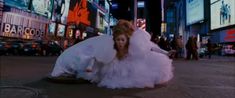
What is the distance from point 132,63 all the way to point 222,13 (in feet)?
105

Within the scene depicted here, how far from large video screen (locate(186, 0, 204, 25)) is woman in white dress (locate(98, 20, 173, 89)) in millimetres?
38411

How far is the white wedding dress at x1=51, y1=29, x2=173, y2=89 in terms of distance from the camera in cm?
551

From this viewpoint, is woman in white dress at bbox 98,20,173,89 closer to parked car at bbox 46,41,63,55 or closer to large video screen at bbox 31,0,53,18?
parked car at bbox 46,41,63,55

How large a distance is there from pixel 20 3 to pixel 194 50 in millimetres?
17622

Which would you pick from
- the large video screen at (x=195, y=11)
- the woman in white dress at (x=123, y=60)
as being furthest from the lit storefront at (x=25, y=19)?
the woman in white dress at (x=123, y=60)

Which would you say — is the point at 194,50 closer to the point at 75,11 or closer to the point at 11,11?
the point at 11,11

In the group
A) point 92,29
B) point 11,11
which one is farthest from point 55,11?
point 92,29

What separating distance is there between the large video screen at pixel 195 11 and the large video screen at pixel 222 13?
3.40 m

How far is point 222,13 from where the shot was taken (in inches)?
1419

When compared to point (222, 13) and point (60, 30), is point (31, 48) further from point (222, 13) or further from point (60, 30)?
point (60, 30)

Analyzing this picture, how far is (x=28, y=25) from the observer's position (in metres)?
36.6

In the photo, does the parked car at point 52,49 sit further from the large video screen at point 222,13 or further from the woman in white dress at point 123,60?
the woman in white dress at point 123,60

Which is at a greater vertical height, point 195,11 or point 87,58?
point 195,11

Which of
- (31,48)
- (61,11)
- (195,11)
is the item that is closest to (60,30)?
(61,11)
